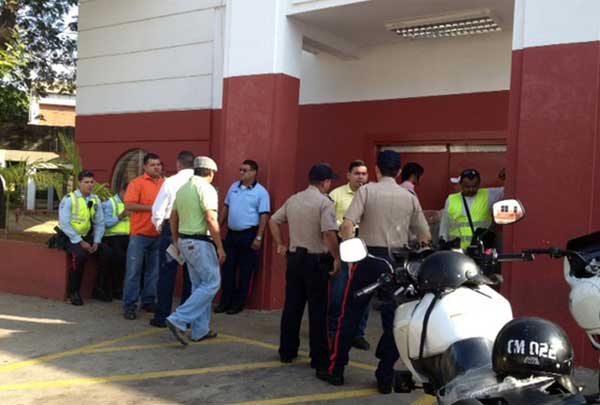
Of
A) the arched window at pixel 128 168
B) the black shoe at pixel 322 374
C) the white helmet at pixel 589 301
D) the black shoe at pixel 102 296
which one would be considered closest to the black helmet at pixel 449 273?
the white helmet at pixel 589 301

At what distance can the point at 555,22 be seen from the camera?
18.9ft

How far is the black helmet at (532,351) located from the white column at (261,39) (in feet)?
19.5

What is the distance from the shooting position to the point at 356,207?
5137 mm

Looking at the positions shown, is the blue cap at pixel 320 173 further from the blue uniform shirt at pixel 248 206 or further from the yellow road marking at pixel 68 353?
the yellow road marking at pixel 68 353

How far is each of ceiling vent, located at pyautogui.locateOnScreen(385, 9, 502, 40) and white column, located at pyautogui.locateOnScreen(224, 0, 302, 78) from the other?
1.28 m

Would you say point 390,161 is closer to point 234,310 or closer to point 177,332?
point 177,332

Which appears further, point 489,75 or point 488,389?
point 489,75

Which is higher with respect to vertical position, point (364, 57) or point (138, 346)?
point (364, 57)

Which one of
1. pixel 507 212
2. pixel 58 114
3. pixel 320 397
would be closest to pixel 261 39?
pixel 320 397

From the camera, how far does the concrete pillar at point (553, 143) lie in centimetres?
557

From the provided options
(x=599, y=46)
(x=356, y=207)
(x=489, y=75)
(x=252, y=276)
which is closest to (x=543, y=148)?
(x=599, y=46)

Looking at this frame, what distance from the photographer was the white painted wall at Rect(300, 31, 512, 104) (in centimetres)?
814

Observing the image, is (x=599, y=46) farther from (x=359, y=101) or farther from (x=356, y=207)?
(x=359, y=101)

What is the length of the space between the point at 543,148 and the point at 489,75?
8.72 feet
